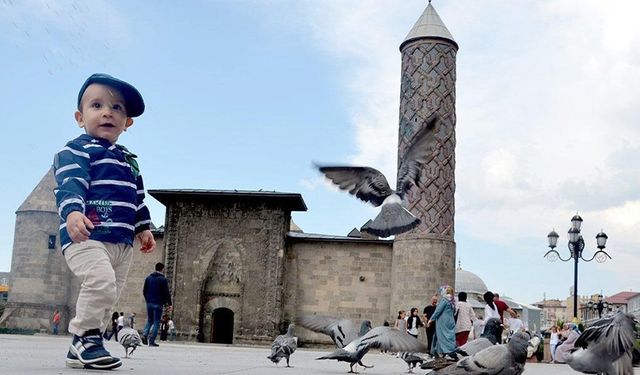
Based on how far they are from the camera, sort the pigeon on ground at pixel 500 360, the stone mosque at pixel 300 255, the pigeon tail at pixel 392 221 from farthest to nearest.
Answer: the stone mosque at pixel 300 255 < the pigeon tail at pixel 392 221 < the pigeon on ground at pixel 500 360

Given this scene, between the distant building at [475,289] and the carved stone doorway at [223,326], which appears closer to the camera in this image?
the carved stone doorway at [223,326]

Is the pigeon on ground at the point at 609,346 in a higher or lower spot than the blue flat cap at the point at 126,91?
lower

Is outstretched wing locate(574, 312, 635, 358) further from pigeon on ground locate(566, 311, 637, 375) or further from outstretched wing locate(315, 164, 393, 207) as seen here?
outstretched wing locate(315, 164, 393, 207)

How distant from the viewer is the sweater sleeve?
16.5 feet

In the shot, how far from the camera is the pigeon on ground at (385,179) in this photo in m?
8.59

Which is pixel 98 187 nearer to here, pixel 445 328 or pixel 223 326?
pixel 445 328

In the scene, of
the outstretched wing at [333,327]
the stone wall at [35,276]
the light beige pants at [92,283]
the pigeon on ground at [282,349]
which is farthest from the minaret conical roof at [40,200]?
the light beige pants at [92,283]

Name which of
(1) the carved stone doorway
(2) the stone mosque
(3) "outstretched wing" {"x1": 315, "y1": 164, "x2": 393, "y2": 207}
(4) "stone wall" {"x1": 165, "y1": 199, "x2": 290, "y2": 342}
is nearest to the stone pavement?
(3) "outstretched wing" {"x1": 315, "y1": 164, "x2": 393, "y2": 207}

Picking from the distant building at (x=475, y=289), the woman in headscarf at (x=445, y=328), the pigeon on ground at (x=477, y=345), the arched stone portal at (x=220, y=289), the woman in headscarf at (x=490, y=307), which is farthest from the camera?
the distant building at (x=475, y=289)

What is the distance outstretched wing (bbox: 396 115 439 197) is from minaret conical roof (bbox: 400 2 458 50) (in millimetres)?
18532

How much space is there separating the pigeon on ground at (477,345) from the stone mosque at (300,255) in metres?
17.8

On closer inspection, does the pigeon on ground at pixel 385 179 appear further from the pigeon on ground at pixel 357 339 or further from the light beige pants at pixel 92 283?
the light beige pants at pixel 92 283

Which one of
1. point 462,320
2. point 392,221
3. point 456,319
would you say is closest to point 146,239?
point 392,221

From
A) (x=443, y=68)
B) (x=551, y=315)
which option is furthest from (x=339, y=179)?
(x=551, y=315)
